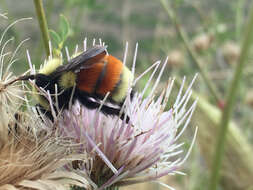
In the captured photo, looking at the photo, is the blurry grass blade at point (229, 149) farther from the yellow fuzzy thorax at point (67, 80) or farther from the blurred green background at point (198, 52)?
the yellow fuzzy thorax at point (67, 80)

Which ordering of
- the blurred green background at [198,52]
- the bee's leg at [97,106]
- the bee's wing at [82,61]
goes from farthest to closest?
1. the blurred green background at [198,52]
2. the bee's leg at [97,106]
3. the bee's wing at [82,61]

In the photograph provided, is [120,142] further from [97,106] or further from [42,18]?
[42,18]

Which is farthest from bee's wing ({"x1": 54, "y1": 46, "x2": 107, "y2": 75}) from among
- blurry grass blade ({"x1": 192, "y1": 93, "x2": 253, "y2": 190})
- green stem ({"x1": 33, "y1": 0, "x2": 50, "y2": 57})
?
blurry grass blade ({"x1": 192, "y1": 93, "x2": 253, "y2": 190})

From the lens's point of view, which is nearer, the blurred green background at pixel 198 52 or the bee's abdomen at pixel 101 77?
the bee's abdomen at pixel 101 77

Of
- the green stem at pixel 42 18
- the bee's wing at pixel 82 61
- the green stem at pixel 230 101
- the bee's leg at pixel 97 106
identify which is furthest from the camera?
the green stem at pixel 230 101

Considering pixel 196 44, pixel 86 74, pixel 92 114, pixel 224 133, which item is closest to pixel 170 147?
pixel 92 114

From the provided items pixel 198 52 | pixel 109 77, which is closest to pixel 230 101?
pixel 109 77

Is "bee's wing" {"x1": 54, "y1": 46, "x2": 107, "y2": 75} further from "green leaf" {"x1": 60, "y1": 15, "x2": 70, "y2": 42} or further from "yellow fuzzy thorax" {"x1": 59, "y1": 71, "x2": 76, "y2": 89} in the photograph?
"green leaf" {"x1": 60, "y1": 15, "x2": 70, "y2": 42}

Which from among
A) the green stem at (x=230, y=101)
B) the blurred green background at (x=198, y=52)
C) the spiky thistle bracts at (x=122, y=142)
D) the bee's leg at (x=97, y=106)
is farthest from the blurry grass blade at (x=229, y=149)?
the bee's leg at (x=97, y=106)
